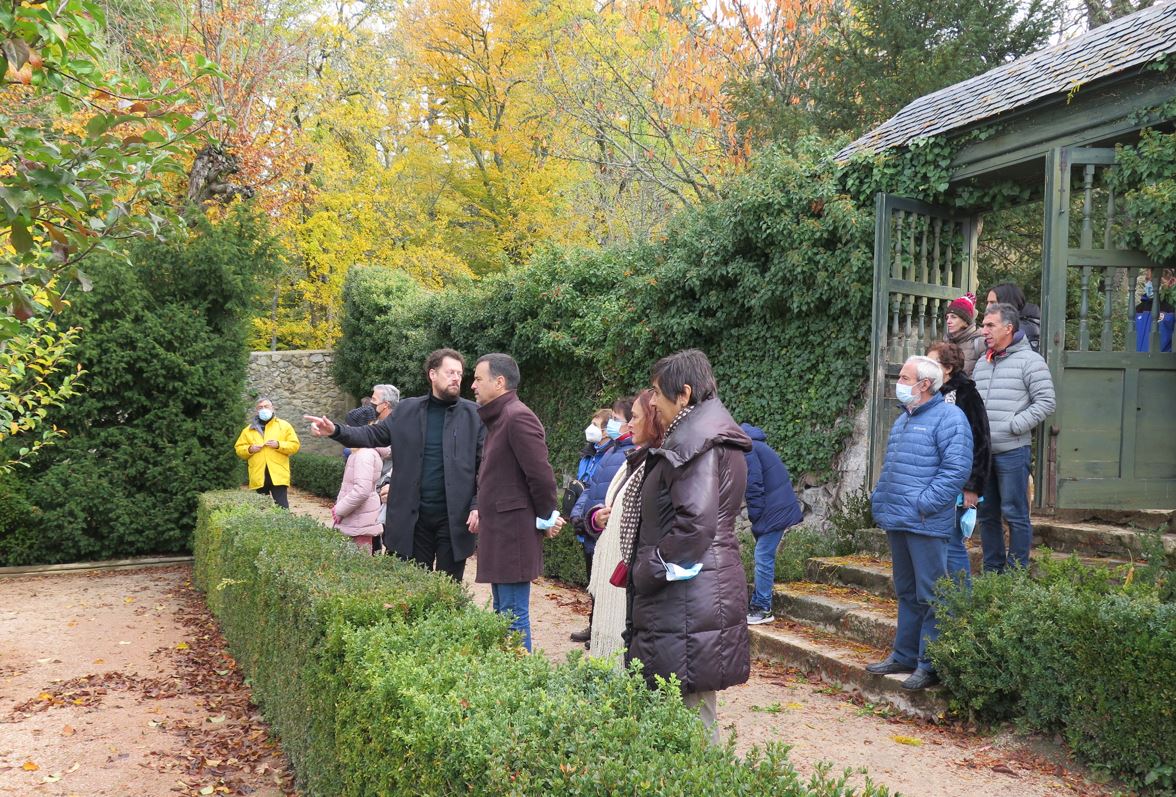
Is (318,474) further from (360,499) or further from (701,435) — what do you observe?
(701,435)

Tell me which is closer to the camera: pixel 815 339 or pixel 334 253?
pixel 815 339

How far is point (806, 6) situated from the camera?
16.5 meters

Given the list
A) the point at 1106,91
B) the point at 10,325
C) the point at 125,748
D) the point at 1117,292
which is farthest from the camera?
the point at 1117,292

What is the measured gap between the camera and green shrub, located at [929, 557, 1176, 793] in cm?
404

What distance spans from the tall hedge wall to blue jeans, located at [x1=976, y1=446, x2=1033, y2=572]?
2.98 m

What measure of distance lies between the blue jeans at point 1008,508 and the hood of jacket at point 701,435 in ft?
10.4

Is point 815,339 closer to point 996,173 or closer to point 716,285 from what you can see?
point 716,285

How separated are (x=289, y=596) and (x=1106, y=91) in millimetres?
7260

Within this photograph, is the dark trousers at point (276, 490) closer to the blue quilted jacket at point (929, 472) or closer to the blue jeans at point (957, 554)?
the blue quilted jacket at point (929, 472)

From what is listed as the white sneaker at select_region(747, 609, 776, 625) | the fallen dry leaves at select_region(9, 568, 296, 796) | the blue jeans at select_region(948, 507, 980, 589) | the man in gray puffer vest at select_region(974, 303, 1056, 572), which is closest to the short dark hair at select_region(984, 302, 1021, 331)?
the man in gray puffer vest at select_region(974, 303, 1056, 572)

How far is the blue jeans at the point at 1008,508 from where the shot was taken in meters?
5.97

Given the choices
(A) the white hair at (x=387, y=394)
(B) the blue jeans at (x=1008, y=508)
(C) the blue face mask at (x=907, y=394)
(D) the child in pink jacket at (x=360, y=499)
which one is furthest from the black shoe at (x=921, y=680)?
(A) the white hair at (x=387, y=394)

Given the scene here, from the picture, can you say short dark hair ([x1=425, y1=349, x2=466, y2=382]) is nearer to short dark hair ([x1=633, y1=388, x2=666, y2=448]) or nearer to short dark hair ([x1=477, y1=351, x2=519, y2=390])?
short dark hair ([x1=477, y1=351, x2=519, y2=390])

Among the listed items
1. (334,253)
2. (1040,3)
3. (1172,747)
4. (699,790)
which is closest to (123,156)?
(699,790)
